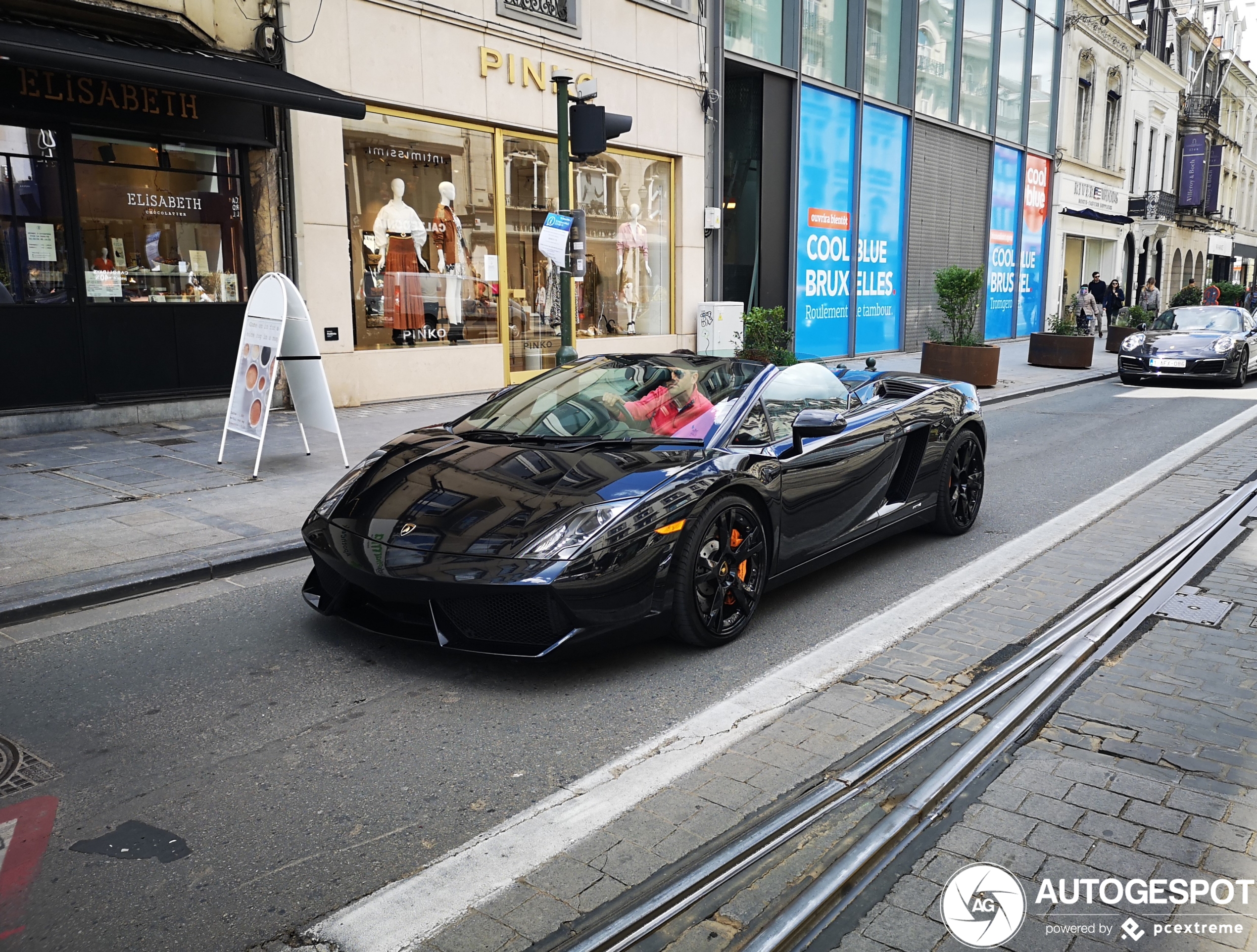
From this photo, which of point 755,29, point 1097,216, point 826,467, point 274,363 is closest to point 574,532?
point 826,467

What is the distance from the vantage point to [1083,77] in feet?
109

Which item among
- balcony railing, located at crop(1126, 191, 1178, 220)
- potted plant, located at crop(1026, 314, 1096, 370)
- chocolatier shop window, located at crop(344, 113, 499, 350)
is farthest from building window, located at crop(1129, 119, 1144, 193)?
chocolatier shop window, located at crop(344, 113, 499, 350)

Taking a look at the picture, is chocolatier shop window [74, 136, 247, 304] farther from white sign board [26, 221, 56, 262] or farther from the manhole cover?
the manhole cover

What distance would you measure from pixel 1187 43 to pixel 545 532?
5140cm

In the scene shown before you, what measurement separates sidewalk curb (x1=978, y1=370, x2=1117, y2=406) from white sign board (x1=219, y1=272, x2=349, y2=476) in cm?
925

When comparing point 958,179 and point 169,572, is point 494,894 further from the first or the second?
point 958,179

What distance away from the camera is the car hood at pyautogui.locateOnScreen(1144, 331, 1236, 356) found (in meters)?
17.4

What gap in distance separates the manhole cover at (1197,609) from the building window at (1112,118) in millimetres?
35494

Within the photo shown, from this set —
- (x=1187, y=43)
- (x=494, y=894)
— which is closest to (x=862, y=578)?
(x=494, y=894)

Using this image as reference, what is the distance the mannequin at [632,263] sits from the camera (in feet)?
55.3

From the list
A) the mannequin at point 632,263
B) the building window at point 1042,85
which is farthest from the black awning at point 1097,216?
the mannequin at point 632,263

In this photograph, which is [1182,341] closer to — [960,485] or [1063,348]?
[1063,348]

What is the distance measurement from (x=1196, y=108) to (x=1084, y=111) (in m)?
16.0

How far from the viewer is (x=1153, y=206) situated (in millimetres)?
40031
